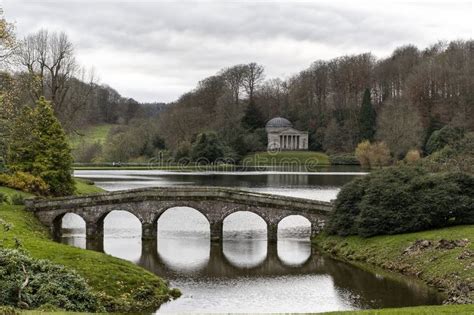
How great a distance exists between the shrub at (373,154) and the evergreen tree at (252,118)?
1369 inches

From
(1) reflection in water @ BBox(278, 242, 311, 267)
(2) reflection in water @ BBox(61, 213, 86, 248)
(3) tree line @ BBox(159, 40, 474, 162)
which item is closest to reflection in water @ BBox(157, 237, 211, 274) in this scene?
(1) reflection in water @ BBox(278, 242, 311, 267)

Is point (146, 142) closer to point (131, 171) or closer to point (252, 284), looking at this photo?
point (131, 171)

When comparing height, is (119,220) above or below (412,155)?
below

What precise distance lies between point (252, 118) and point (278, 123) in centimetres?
665

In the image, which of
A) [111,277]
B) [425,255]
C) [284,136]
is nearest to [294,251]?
[425,255]

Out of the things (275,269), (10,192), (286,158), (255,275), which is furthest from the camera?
(286,158)

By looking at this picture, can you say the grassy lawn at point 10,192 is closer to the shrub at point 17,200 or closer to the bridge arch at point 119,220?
the shrub at point 17,200

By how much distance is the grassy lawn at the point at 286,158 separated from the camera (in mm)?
143250

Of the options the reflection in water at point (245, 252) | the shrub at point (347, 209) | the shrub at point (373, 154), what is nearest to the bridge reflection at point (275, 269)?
the reflection in water at point (245, 252)

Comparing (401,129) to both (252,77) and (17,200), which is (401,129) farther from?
(17,200)

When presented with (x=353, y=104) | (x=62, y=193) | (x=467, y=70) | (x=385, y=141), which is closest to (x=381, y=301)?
(x=62, y=193)

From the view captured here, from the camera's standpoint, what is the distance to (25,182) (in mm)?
58625

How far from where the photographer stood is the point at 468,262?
34562mm

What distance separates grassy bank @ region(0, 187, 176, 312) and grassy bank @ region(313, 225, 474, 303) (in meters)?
14.0
